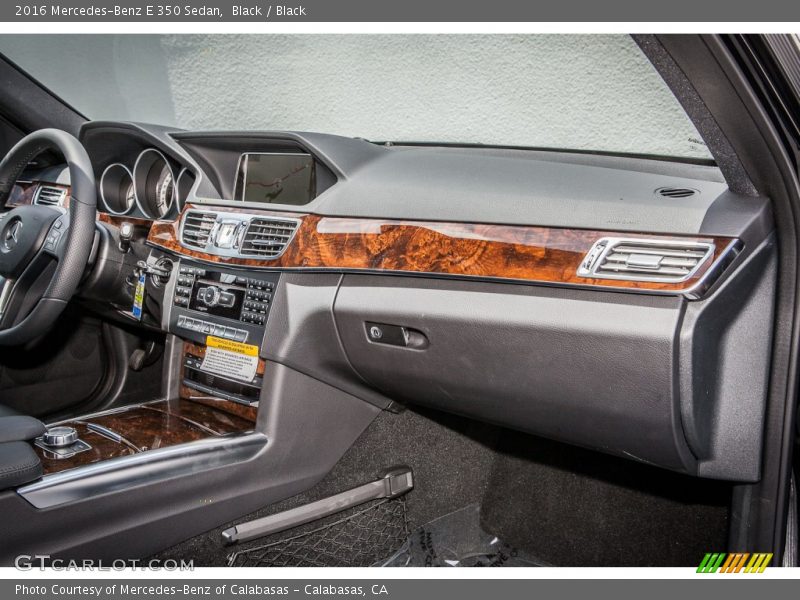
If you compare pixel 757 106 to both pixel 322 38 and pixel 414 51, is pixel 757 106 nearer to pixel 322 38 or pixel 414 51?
pixel 414 51

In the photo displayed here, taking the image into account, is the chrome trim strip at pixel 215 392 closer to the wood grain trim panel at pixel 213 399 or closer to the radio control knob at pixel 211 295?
the wood grain trim panel at pixel 213 399

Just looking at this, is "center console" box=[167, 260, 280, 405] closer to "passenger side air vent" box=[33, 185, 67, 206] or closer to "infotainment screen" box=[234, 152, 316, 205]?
"infotainment screen" box=[234, 152, 316, 205]

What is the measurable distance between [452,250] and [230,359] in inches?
29.1

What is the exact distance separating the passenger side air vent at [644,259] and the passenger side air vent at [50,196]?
1.79 metres

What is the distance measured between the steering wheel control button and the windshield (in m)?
1.13

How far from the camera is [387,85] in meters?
2.28

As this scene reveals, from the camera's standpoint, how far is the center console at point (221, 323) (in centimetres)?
177

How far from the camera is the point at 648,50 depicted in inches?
39.4

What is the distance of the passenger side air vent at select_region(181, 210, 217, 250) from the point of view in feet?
6.18

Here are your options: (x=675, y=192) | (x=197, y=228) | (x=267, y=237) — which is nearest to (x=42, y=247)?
(x=197, y=228)

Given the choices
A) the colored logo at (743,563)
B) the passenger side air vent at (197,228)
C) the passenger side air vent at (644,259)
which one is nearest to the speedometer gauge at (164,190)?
the passenger side air vent at (197,228)

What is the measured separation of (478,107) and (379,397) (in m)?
0.92

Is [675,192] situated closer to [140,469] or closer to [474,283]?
[474,283]

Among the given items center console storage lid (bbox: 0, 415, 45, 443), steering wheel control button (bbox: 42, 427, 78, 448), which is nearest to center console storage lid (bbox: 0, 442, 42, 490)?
center console storage lid (bbox: 0, 415, 45, 443)
